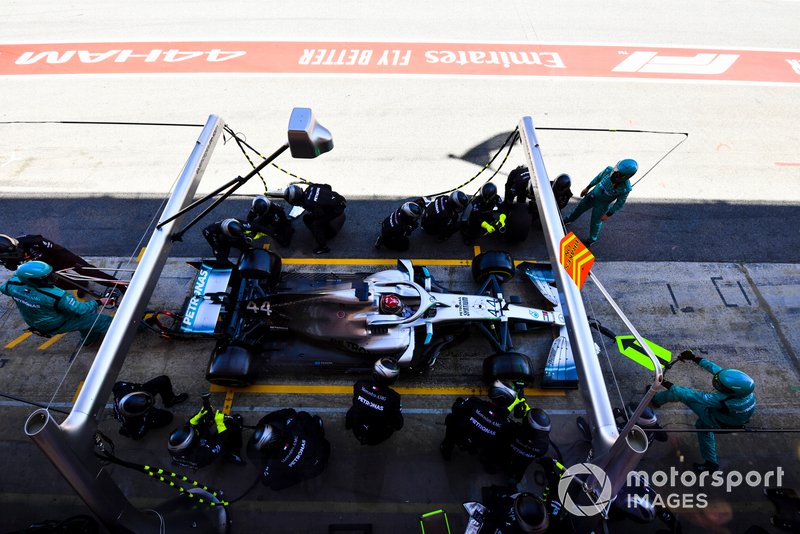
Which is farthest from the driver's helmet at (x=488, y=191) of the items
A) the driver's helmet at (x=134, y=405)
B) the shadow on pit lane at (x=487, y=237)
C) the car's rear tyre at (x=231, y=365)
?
the driver's helmet at (x=134, y=405)

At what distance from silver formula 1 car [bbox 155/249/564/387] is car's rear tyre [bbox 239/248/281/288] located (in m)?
0.02

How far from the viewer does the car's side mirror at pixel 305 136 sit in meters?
4.61

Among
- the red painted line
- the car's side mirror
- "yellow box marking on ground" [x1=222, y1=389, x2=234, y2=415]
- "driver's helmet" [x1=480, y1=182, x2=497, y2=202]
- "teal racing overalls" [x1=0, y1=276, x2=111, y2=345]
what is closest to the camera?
the car's side mirror

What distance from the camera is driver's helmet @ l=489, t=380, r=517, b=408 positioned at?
5355 mm

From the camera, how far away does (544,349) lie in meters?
7.00

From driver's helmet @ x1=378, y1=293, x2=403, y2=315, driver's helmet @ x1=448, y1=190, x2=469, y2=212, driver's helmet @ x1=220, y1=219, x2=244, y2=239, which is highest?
driver's helmet @ x1=448, y1=190, x2=469, y2=212

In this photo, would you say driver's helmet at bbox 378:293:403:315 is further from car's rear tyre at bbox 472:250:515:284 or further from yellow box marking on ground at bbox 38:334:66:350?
yellow box marking on ground at bbox 38:334:66:350

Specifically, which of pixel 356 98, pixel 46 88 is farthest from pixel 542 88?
pixel 46 88

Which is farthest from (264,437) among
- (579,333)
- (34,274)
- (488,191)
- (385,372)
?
(488,191)

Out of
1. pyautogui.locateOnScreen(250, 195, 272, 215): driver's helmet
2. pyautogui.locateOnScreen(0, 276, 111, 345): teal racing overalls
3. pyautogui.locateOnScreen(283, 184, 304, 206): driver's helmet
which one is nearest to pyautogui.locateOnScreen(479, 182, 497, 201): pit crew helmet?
pyautogui.locateOnScreen(283, 184, 304, 206): driver's helmet

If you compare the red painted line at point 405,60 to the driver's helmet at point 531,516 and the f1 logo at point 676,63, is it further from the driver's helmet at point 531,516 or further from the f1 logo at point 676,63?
the driver's helmet at point 531,516

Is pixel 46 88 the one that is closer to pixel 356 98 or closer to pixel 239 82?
pixel 239 82

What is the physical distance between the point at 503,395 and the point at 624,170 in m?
4.58

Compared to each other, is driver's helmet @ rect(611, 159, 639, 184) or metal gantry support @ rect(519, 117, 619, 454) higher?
driver's helmet @ rect(611, 159, 639, 184)
